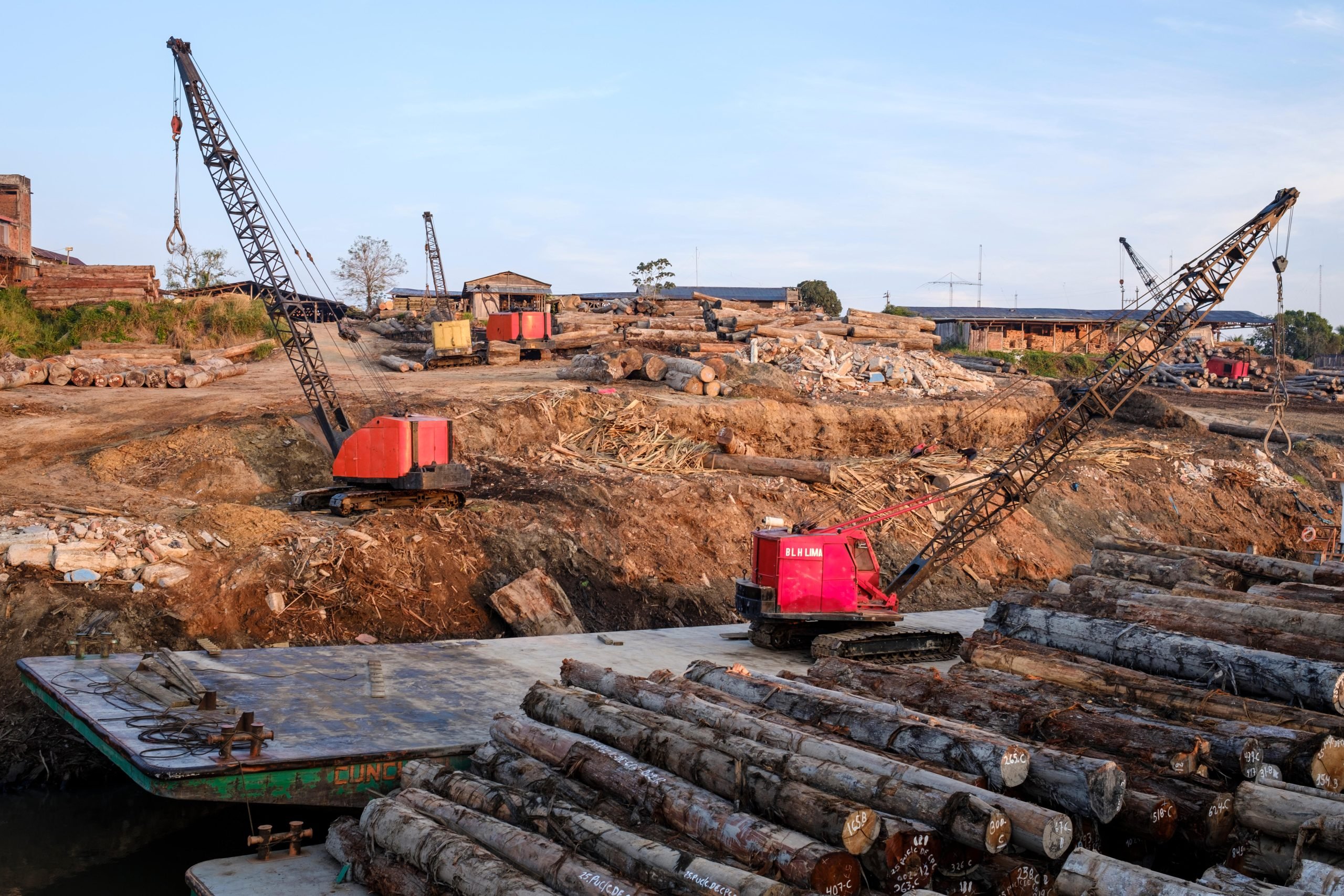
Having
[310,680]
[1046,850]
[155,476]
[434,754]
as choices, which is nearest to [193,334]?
[155,476]

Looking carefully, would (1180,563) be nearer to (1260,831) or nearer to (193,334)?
(1260,831)

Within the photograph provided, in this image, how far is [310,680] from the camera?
14852 mm

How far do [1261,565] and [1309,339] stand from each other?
70.9 m

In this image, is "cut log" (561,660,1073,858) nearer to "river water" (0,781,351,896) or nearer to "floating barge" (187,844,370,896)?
"floating barge" (187,844,370,896)

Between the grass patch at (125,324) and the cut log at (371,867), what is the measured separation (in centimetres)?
3530

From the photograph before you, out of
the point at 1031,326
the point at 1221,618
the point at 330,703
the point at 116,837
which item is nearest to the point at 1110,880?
the point at 1221,618

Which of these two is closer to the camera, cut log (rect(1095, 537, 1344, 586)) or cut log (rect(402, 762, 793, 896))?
cut log (rect(402, 762, 793, 896))

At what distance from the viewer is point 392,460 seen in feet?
76.8

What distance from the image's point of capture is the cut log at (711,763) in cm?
826

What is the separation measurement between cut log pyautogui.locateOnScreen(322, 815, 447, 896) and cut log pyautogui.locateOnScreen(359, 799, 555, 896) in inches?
4.5

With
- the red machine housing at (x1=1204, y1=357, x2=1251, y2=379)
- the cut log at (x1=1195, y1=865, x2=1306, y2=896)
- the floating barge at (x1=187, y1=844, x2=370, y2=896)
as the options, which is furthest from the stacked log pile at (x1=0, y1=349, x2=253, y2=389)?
the red machine housing at (x1=1204, y1=357, x2=1251, y2=379)

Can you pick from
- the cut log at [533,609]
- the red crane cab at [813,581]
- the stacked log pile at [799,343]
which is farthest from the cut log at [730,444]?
the red crane cab at [813,581]

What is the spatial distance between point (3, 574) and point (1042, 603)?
16.3 m

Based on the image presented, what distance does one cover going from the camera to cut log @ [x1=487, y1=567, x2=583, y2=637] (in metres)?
20.5
